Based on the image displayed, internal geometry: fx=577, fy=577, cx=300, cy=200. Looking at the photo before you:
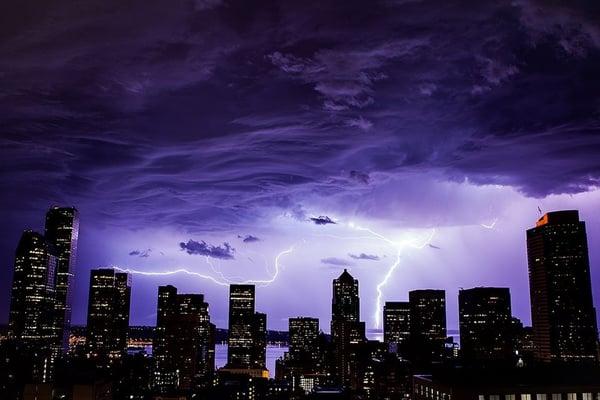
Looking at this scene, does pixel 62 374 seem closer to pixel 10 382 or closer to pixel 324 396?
pixel 10 382

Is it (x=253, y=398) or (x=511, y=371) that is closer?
(x=511, y=371)

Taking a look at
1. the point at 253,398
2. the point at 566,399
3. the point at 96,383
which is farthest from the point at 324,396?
the point at 566,399

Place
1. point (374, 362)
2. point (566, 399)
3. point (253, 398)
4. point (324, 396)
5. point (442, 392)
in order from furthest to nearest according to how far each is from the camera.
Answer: point (374, 362)
point (253, 398)
point (324, 396)
point (442, 392)
point (566, 399)

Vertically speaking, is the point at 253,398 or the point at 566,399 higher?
the point at 566,399

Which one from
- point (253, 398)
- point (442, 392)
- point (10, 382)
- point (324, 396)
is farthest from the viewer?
point (253, 398)

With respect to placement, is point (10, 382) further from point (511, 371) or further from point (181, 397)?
point (511, 371)

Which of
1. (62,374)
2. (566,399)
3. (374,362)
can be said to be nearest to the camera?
(566,399)

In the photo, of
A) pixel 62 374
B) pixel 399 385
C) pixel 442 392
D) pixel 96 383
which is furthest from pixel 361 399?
pixel 442 392

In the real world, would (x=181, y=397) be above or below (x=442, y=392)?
below

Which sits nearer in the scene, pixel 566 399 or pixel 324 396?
pixel 566 399
